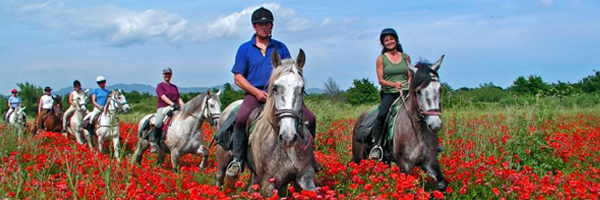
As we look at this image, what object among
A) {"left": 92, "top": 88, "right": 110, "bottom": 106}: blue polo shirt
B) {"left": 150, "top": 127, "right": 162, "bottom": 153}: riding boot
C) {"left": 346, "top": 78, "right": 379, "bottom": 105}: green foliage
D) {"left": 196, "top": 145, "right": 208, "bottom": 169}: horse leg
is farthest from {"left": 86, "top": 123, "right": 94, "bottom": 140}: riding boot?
{"left": 346, "top": 78, "right": 379, "bottom": 105}: green foliage

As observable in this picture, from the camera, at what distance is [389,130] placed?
7367mm

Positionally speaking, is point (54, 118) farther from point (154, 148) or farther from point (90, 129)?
point (154, 148)

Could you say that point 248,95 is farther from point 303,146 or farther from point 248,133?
point 303,146

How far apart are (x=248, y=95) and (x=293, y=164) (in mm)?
1159

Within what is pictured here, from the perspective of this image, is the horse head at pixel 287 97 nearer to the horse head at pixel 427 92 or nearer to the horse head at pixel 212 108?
the horse head at pixel 427 92

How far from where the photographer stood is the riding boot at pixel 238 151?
580 cm

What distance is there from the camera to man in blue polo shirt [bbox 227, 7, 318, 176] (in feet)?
19.3

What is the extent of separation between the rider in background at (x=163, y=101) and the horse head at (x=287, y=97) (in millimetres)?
6869

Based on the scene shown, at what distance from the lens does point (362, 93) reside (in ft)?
123

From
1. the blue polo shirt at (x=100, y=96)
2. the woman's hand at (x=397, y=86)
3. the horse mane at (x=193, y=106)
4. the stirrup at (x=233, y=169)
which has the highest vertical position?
the blue polo shirt at (x=100, y=96)

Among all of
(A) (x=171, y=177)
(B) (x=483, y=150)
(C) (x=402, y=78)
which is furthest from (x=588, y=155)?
(A) (x=171, y=177)

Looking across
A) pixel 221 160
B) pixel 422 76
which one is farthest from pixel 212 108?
pixel 422 76

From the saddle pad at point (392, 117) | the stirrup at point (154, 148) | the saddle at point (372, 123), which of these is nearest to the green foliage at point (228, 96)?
the stirrup at point (154, 148)

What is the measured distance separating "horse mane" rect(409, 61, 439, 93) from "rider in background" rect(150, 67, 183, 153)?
663 cm
